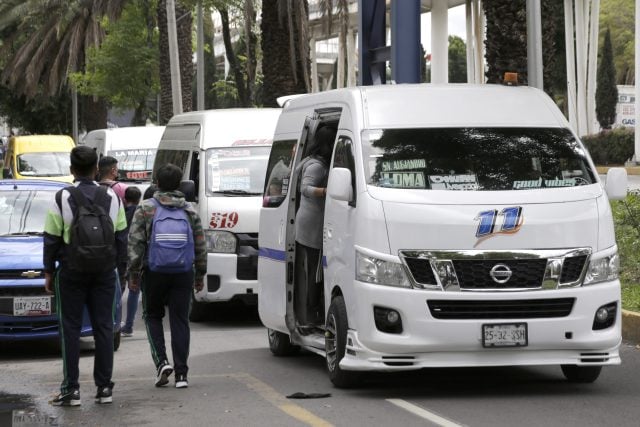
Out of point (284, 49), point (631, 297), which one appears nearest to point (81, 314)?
point (631, 297)

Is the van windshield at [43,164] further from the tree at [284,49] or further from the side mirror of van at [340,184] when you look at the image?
the side mirror of van at [340,184]

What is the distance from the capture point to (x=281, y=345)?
11750 millimetres

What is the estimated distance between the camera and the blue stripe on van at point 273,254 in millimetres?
11125

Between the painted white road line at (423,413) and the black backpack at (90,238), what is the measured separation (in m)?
2.18

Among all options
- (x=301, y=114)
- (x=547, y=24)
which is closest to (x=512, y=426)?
(x=301, y=114)

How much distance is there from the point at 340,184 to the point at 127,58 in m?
38.7

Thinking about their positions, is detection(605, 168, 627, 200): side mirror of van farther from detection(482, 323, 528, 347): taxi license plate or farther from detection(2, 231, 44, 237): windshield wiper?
detection(2, 231, 44, 237): windshield wiper

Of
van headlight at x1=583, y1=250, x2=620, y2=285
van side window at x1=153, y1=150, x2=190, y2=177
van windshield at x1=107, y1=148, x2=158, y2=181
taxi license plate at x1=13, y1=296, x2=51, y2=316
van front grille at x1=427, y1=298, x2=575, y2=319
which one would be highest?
van windshield at x1=107, y1=148, x2=158, y2=181

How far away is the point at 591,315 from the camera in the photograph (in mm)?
9164

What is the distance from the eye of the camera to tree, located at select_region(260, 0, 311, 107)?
84.4 feet

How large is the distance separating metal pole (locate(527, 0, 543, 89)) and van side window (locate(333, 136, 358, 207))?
6.37m

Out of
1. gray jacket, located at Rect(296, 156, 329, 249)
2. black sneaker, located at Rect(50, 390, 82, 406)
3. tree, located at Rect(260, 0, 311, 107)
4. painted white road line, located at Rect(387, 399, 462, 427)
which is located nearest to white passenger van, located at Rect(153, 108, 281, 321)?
gray jacket, located at Rect(296, 156, 329, 249)

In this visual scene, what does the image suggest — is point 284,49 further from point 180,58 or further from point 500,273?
point 500,273

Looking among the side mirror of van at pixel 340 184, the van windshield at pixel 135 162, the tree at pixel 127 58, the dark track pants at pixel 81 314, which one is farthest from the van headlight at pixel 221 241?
the tree at pixel 127 58
